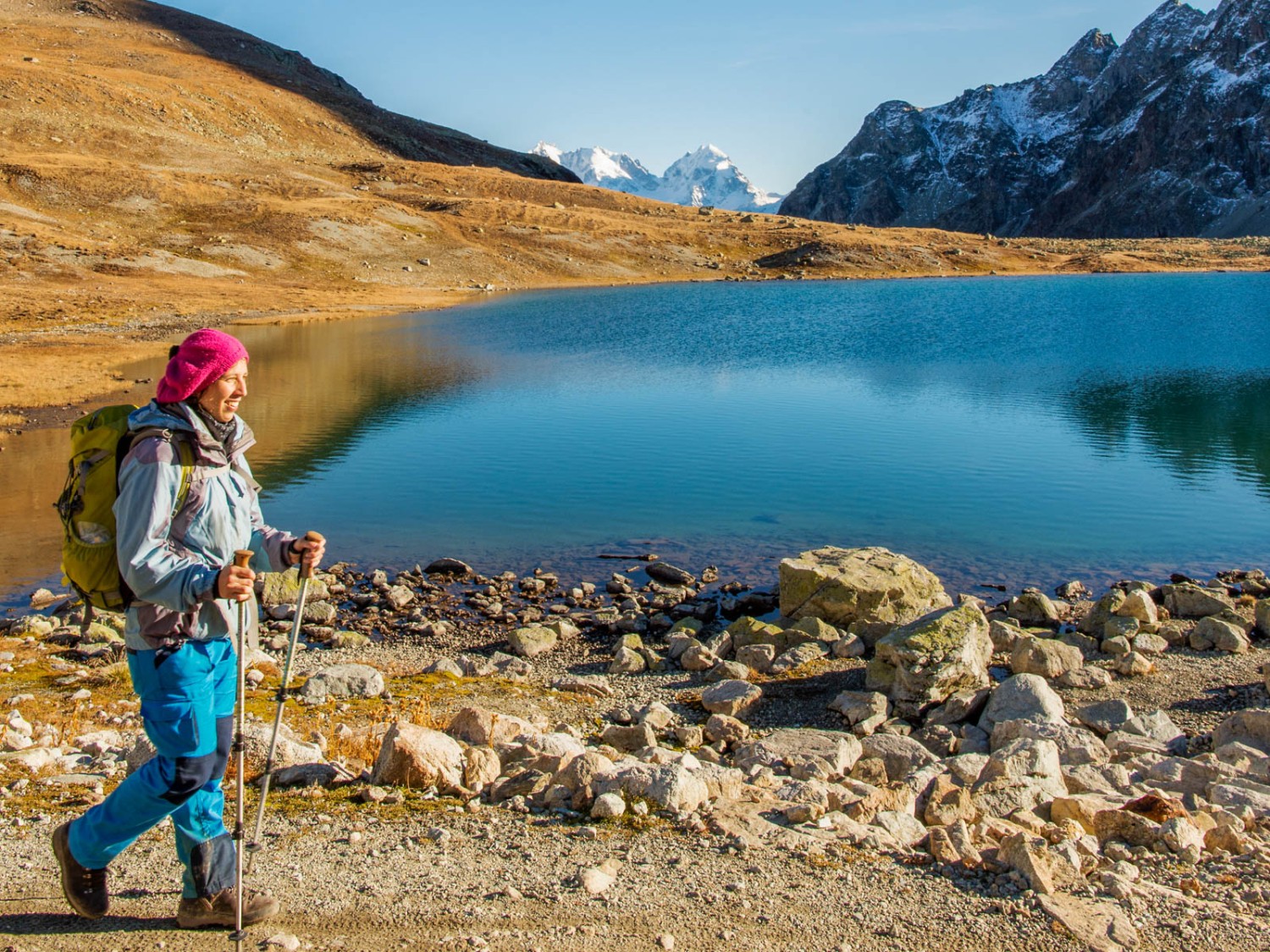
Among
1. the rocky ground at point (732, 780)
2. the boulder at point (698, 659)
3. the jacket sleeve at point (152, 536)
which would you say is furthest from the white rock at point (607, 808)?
the boulder at point (698, 659)

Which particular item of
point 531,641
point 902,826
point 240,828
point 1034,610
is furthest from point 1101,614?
point 240,828

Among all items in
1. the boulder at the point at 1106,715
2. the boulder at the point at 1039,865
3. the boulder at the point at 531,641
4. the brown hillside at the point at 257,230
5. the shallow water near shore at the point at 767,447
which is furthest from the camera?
the brown hillside at the point at 257,230

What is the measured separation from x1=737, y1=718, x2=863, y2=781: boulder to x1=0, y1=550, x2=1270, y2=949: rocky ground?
6 cm

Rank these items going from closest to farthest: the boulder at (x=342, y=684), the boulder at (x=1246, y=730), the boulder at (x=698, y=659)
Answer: the boulder at (x=1246, y=730)
the boulder at (x=342, y=684)
the boulder at (x=698, y=659)

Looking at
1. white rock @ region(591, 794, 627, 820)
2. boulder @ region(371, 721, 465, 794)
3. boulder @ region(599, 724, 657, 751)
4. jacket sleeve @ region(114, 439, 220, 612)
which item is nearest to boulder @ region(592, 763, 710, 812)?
white rock @ region(591, 794, 627, 820)

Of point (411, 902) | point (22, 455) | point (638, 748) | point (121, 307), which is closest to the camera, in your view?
point (411, 902)

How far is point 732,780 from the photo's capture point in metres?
8.65

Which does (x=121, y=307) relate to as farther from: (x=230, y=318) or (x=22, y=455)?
(x=22, y=455)

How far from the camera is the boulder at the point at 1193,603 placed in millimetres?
17109

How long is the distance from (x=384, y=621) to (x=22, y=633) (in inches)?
215

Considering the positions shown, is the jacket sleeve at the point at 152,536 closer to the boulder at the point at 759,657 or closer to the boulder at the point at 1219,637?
the boulder at the point at 759,657

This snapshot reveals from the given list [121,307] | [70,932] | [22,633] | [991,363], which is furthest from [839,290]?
[70,932]

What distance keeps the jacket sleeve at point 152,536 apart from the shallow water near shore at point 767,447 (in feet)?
49.2

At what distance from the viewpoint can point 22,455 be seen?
29047 mm
